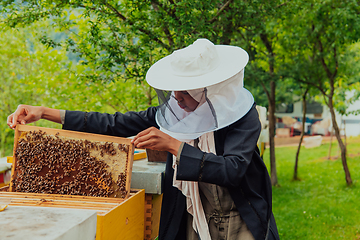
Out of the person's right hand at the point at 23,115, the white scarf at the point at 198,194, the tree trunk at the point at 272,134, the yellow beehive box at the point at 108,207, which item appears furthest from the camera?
the tree trunk at the point at 272,134

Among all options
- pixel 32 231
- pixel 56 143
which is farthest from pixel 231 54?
pixel 32 231

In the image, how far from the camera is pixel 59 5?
11.6 ft

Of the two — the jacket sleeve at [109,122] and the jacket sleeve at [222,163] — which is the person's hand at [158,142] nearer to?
the jacket sleeve at [222,163]

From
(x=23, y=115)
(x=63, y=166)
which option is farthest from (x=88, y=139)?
(x=23, y=115)

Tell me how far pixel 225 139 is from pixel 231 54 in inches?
19.7

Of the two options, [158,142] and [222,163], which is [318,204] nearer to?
[222,163]

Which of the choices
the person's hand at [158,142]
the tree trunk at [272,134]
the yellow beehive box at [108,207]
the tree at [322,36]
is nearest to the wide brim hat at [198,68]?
the person's hand at [158,142]

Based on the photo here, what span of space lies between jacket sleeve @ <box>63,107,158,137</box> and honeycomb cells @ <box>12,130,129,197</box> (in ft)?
0.59

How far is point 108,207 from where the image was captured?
1.38 meters

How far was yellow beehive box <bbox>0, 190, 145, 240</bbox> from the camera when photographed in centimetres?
122

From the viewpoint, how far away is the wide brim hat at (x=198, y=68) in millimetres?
1517

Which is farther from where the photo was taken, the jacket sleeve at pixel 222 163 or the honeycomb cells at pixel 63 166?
the honeycomb cells at pixel 63 166

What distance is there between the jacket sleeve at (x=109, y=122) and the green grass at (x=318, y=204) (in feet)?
12.7

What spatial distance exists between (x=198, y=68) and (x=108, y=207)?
2.66 ft
